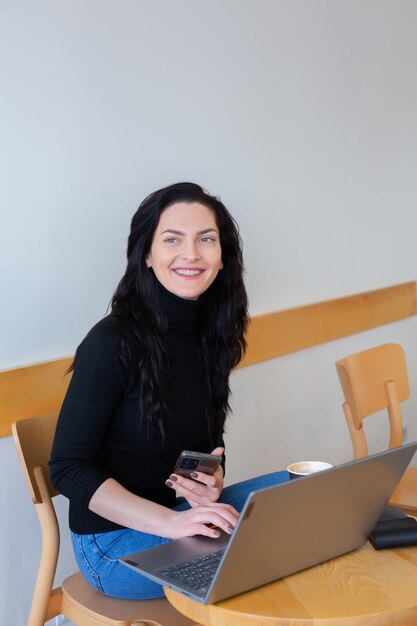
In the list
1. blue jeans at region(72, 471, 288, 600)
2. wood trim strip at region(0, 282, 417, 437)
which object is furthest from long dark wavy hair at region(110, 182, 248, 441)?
wood trim strip at region(0, 282, 417, 437)

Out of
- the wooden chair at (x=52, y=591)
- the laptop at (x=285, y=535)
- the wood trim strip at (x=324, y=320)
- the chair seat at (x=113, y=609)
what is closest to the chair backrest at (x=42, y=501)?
the wooden chair at (x=52, y=591)

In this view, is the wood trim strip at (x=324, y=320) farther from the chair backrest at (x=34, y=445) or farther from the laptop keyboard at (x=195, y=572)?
the laptop keyboard at (x=195, y=572)

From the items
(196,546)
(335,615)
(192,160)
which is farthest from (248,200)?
(335,615)

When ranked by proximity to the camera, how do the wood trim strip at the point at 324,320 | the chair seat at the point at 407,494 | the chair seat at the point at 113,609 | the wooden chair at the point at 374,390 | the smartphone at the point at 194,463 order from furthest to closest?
the wood trim strip at the point at 324,320
the wooden chair at the point at 374,390
the chair seat at the point at 407,494
the smartphone at the point at 194,463
the chair seat at the point at 113,609

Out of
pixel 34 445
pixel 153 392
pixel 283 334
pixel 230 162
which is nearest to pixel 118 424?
pixel 153 392

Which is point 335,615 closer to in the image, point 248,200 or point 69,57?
point 69,57

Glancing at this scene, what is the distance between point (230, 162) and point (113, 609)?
5.65 feet

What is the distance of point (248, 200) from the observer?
3.03 metres

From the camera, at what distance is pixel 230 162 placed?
2916 mm

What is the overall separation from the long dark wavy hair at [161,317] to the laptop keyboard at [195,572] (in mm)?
510

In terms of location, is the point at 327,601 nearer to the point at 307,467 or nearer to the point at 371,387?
the point at 307,467

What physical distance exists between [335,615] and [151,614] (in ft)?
1.97

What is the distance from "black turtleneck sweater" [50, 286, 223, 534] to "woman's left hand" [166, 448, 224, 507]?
0.33 feet

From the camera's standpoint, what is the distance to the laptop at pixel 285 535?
1.19m
